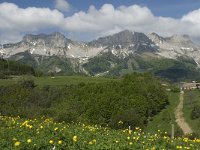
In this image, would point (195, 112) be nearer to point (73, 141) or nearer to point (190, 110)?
point (190, 110)

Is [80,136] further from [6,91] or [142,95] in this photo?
[6,91]

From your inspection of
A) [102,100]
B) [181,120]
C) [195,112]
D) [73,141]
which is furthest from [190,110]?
[73,141]

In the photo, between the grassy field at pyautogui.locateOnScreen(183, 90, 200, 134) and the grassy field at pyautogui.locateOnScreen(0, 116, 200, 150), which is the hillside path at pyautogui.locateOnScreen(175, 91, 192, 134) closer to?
the grassy field at pyautogui.locateOnScreen(183, 90, 200, 134)

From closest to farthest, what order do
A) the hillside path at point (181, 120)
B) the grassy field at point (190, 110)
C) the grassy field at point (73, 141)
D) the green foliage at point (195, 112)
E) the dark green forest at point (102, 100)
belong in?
1. the grassy field at point (73, 141)
2. the hillside path at point (181, 120)
3. the grassy field at point (190, 110)
4. the dark green forest at point (102, 100)
5. the green foliage at point (195, 112)

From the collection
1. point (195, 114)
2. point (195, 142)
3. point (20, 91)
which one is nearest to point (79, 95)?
point (20, 91)

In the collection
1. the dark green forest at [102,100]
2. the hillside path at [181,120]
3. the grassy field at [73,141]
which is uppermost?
the grassy field at [73,141]

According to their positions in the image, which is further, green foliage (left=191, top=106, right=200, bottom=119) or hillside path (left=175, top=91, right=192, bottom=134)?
green foliage (left=191, top=106, right=200, bottom=119)

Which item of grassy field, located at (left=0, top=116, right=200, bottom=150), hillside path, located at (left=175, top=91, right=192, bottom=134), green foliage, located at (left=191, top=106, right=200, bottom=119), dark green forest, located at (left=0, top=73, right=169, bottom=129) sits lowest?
hillside path, located at (left=175, top=91, right=192, bottom=134)

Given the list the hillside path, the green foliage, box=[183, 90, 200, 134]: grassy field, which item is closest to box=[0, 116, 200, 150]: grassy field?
box=[183, 90, 200, 134]: grassy field

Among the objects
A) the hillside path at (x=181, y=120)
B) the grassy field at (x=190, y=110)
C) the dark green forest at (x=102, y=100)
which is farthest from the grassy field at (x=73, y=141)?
the dark green forest at (x=102, y=100)

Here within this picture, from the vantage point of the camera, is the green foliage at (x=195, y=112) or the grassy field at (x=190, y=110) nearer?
the grassy field at (x=190, y=110)

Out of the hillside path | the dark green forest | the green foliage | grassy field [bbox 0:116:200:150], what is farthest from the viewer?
the green foliage

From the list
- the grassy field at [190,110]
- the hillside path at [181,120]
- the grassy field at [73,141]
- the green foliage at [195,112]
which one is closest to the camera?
the grassy field at [73,141]

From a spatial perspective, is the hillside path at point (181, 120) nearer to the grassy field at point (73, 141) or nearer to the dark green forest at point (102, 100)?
the dark green forest at point (102, 100)
